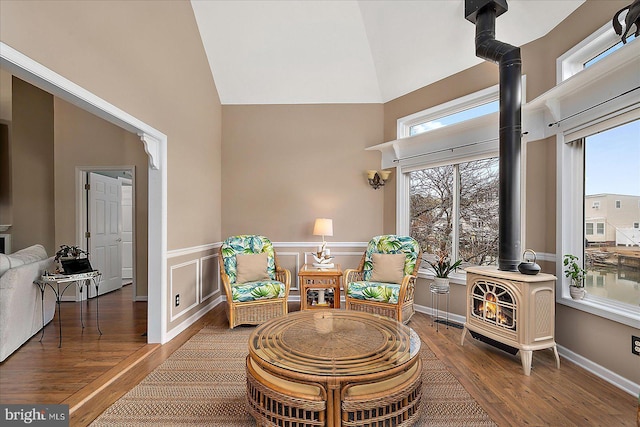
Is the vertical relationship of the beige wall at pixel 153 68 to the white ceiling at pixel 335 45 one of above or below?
below

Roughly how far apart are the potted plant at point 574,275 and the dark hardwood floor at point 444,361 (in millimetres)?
611

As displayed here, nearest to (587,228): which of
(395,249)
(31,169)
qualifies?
(395,249)

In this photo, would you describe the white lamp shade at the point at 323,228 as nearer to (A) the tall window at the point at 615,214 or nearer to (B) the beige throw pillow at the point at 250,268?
(B) the beige throw pillow at the point at 250,268

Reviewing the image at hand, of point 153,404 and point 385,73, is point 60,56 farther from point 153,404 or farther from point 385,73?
point 385,73

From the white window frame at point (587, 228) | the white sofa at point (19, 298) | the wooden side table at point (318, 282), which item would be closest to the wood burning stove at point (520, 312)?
the white window frame at point (587, 228)

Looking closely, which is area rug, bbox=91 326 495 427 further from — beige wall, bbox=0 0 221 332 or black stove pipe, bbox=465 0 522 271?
black stove pipe, bbox=465 0 522 271

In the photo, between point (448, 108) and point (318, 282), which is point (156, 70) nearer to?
point (318, 282)

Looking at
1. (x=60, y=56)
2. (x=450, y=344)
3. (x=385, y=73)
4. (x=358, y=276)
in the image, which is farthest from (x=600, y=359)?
(x=60, y=56)

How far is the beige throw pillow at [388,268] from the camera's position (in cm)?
368

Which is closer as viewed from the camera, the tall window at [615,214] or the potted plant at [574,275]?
the tall window at [615,214]

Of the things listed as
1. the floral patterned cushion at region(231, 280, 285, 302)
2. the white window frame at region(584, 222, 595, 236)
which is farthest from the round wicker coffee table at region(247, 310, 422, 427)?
the white window frame at region(584, 222, 595, 236)

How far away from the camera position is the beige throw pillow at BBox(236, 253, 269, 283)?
3.75 meters

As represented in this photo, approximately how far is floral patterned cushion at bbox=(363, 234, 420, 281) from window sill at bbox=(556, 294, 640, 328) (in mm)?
1451

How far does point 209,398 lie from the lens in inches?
83.6
